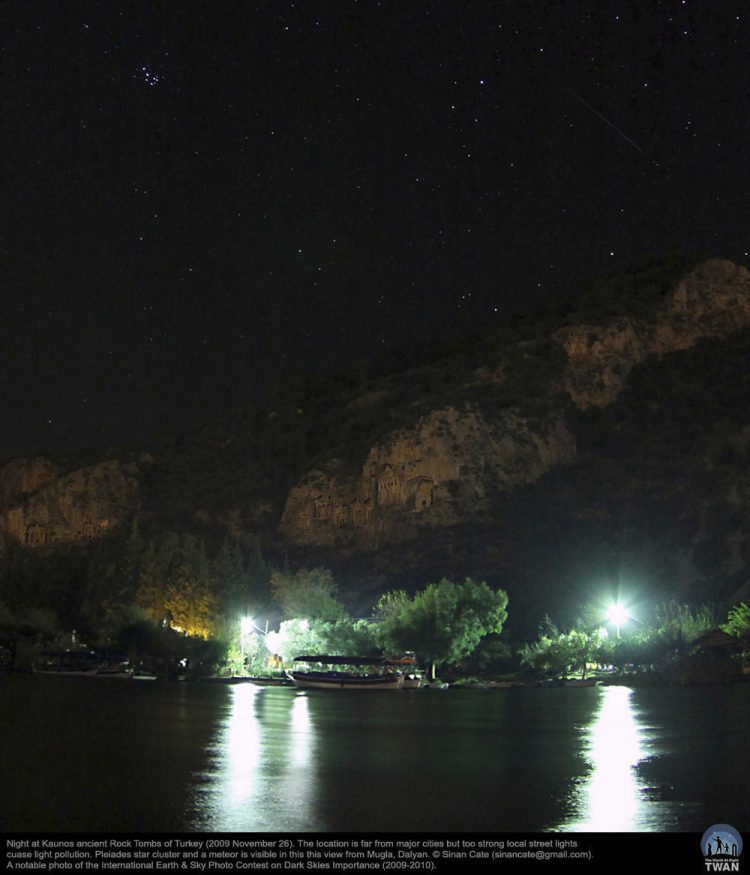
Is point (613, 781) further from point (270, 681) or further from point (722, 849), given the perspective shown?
point (270, 681)

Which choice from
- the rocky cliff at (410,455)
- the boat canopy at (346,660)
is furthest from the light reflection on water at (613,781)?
the rocky cliff at (410,455)

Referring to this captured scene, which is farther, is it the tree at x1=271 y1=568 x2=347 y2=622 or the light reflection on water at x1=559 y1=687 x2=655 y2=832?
the tree at x1=271 y1=568 x2=347 y2=622

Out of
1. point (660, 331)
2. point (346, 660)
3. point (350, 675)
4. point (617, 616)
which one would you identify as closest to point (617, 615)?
point (617, 616)

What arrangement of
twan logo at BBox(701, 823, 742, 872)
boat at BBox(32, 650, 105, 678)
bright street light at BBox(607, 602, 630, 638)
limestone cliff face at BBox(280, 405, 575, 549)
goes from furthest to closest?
limestone cliff face at BBox(280, 405, 575, 549) < boat at BBox(32, 650, 105, 678) < bright street light at BBox(607, 602, 630, 638) < twan logo at BBox(701, 823, 742, 872)

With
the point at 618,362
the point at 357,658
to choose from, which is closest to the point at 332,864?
the point at 357,658

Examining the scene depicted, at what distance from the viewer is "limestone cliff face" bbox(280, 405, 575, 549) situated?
138 metres

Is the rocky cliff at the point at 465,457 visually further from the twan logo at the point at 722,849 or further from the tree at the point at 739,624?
the twan logo at the point at 722,849

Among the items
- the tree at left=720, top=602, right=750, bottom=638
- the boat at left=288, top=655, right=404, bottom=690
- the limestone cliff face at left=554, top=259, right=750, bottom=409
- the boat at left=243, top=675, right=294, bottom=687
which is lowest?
the boat at left=243, top=675, right=294, bottom=687

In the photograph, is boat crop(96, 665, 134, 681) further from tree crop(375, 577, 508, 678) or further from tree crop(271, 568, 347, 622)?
tree crop(375, 577, 508, 678)

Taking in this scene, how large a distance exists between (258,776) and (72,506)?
164 metres

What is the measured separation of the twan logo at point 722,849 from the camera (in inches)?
549

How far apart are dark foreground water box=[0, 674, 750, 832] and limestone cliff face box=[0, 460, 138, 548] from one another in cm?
13476

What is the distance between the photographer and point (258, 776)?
22312 millimetres

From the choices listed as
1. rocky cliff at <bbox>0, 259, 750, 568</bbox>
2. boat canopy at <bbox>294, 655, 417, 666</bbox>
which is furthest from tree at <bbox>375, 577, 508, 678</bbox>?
rocky cliff at <bbox>0, 259, 750, 568</bbox>
